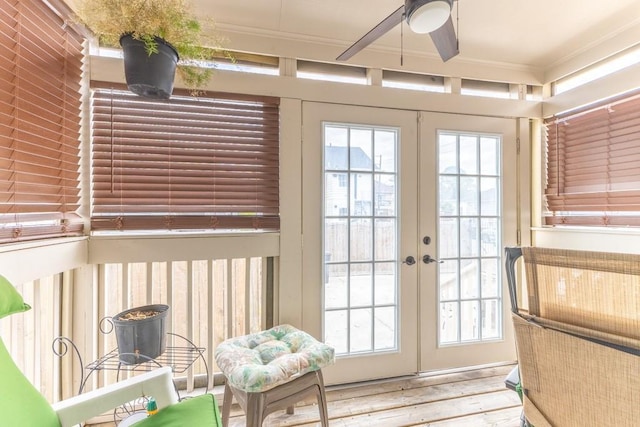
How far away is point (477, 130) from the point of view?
8.43 ft

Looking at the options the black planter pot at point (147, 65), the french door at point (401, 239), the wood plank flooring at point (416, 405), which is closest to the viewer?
the black planter pot at point (147, 65)

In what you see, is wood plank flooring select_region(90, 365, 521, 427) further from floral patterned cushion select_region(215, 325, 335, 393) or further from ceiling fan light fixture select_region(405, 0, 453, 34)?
ceiling fan light fixture select_region(405, 0, 453, 34)

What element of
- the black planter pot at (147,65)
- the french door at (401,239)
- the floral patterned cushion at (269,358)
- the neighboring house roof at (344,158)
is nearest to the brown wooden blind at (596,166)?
the french door at (401,239)

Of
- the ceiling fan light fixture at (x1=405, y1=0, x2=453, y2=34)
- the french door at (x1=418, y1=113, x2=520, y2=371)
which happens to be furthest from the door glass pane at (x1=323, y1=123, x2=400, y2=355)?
the ceiling fan light fixture at (x1=405, y1=0, x2=453, y2=34)

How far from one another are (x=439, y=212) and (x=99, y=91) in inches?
93.6

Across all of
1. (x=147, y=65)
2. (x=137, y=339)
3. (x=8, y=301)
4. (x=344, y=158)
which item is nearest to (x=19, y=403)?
(x=8, y=301)

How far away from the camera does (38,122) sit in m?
1.49

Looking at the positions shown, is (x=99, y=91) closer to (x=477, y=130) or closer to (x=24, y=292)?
(x=24, y=292)

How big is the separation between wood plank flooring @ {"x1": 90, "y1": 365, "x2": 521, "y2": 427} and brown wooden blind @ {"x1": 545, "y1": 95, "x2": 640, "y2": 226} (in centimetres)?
137

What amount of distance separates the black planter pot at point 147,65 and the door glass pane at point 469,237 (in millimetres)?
1898

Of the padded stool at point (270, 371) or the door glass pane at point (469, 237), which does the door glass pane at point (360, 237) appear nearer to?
the door glass pane at point (469, 237)

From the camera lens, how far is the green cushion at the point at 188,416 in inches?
41.8

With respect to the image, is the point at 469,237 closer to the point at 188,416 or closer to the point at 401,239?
the point at 401,239

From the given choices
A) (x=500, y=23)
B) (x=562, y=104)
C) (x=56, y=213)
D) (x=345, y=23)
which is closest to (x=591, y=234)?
(x=562, y=104)
